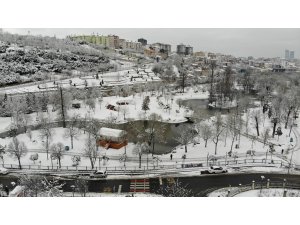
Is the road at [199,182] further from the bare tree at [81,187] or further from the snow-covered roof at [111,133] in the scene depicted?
the snow-covered roof at [111,133]

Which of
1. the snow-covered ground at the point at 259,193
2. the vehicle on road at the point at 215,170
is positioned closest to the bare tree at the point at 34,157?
the vehicle on road at the point at 215,170

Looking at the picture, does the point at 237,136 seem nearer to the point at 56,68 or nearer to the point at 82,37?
the point at 56,68

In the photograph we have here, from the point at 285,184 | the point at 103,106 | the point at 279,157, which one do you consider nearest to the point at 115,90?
the point at 103,106

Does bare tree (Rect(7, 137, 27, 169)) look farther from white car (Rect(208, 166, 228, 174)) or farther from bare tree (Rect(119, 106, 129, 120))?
bare tree (Rect(119, 106, 129, 120))

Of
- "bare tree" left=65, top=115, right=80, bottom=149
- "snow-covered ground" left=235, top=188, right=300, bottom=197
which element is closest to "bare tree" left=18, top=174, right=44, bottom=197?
"bare tree" left=65, top=115, right=80, bottom=149

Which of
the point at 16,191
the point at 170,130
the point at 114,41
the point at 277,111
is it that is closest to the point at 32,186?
the point at 16,191

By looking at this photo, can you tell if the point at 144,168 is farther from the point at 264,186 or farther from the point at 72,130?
the point at 72,130

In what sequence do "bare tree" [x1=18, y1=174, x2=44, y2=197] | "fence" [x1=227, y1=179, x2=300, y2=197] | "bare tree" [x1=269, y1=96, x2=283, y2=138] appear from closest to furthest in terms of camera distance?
"bare tree" [x1=18, y1=174, x2=44, y2=197]
"fence" [x1=227, y1=179, x2=300, y2=197]
"bare tree" [x1=269, y1=96, x2=283, y2=138]
